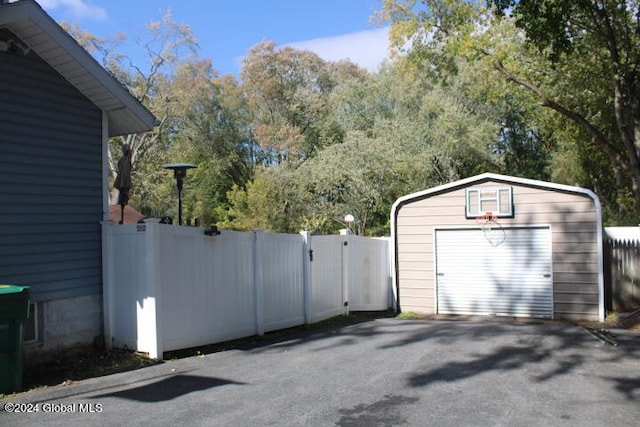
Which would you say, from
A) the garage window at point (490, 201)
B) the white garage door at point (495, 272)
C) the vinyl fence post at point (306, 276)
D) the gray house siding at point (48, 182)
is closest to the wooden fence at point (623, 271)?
the white garage door at point (495, 272)

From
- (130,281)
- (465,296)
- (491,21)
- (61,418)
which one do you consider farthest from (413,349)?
(491,21)

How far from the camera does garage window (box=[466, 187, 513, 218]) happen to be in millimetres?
11938

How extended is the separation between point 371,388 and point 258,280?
11.9 ft

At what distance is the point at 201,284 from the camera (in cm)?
754

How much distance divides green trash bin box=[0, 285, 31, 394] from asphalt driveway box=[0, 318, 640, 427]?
0.29 metres

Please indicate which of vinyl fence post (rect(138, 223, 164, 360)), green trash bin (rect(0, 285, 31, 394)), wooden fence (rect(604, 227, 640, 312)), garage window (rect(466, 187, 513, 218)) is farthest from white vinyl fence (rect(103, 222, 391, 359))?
wooden fence (rect(604, 227, 640, 312))

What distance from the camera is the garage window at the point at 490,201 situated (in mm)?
11938

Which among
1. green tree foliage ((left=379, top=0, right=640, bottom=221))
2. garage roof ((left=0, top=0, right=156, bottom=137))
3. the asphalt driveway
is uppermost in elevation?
green tree foliage ((left=379, top=0, right=640, bottom=221))

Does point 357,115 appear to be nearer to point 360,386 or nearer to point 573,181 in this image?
point 573,181

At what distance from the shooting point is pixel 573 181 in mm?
26328

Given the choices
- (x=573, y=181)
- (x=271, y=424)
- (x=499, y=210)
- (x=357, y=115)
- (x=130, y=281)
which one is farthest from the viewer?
(x=357, y=115)

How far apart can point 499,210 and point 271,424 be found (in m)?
9.04

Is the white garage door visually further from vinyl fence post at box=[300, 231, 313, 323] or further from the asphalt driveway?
vinyl fence post at box=[300, 231, 313, 323]

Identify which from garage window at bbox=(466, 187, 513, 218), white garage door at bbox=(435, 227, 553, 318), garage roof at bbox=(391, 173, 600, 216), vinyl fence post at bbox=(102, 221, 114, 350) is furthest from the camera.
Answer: garage window at bbox=(466, 187, 513, 218)
